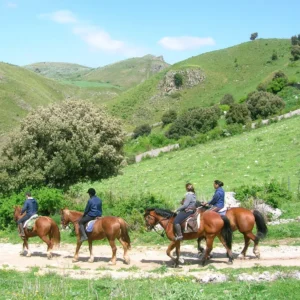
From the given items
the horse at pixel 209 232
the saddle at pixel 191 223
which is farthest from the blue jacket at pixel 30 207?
the saddle at pixel 191 223

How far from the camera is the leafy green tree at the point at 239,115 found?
6500 cm

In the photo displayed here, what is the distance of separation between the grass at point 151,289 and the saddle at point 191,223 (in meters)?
2.33

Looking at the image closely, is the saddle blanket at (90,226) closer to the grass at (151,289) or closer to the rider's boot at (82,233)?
the rider's boot at (82,233)

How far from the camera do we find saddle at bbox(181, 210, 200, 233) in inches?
566

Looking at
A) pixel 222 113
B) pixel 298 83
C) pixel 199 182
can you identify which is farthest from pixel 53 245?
pixel 298 83

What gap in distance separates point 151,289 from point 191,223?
396 centimetres

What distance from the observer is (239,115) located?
2564 inches

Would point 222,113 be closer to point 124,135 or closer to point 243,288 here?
point 124,135

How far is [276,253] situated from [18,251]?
10.2 meters

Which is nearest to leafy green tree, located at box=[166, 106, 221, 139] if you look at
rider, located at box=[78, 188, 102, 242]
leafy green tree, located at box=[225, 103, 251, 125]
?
leafy green tree, located at box=[225, 103, 251, 125]

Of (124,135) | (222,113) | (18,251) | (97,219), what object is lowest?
(18,251)

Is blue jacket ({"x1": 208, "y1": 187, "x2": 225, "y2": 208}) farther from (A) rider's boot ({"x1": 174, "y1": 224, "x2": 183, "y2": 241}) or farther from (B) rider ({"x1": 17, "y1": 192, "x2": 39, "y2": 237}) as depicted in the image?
(B) rider ({"x1": 17, "y1": 192, "x2": 39, "y2": 237})

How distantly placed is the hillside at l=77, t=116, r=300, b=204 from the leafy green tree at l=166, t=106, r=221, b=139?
53.1ft

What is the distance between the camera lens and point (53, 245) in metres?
16.6
